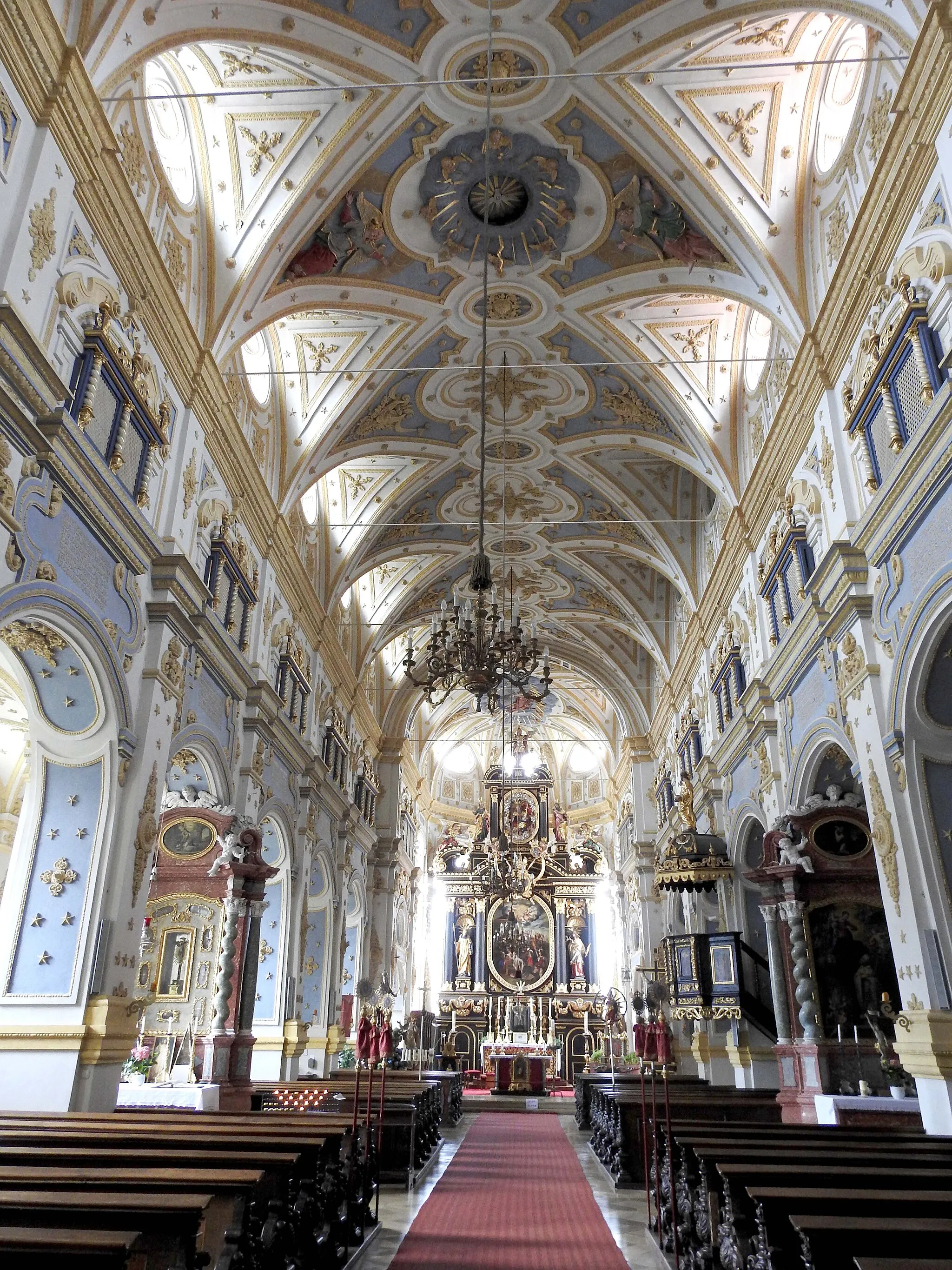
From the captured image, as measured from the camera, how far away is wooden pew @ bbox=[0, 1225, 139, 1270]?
2547 mm

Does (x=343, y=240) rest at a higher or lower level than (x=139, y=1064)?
higher

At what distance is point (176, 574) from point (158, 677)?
1.12 m

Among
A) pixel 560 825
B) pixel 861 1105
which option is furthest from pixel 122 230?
pixel 560 825

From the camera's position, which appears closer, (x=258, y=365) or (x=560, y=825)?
(x=258, y=365)

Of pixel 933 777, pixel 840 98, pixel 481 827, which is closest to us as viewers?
pixel 933 777

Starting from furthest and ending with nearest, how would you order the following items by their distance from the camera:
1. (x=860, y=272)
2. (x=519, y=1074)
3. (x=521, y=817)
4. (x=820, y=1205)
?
(x=521, y=817) → (x=519, y=1074) → (x=860, y=272) → (x=820, y=1205)

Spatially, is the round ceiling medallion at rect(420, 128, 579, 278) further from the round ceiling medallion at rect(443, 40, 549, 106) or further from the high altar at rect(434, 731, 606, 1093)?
the high altar at rect(434, 731, 606, 1093)

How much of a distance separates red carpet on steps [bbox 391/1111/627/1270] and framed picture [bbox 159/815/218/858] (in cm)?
498

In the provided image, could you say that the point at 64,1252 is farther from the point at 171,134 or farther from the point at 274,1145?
the point at 171,134

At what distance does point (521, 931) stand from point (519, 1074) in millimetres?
7612

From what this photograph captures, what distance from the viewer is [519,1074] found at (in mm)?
26109

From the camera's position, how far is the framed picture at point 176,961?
12766 millimetres

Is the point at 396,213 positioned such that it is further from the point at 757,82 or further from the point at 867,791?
the point at 867,791

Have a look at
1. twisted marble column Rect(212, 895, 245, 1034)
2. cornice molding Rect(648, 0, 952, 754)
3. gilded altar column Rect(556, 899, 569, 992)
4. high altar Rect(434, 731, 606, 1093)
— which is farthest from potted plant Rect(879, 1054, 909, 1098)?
gilded altar column Rect(556, 899, 569, 992)
